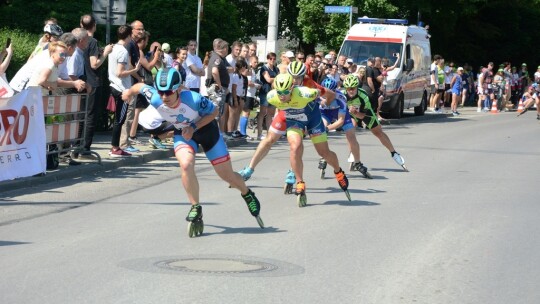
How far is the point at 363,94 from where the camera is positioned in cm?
1691

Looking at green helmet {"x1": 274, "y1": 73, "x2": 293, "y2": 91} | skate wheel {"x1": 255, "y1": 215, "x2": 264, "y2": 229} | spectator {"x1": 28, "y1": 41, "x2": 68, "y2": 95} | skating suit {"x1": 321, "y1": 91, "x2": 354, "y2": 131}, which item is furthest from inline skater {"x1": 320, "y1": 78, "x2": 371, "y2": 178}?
skate wheel {"x1": 255, "y1": 215, "x2": 264, "y2": 229}

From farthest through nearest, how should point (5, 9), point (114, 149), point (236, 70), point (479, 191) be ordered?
point (5, 9) < point (236, 70) < point (114, 149) < point (479, 191)

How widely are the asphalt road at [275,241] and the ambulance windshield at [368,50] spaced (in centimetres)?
1381

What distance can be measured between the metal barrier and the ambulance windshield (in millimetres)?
15987

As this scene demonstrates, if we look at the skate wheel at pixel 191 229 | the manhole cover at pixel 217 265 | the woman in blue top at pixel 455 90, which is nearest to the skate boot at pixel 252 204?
the skate wheel at pixel 191 229

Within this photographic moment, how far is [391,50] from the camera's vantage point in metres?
31.1

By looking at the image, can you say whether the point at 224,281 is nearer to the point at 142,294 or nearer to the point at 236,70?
the point at 142,294

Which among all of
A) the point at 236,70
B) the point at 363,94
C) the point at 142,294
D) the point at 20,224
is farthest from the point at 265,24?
Answer: the point at 142,294

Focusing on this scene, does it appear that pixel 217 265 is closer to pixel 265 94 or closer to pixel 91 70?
pixel 91 70

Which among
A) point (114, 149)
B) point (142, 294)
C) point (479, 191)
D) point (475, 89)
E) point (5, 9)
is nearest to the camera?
point (142, 294)

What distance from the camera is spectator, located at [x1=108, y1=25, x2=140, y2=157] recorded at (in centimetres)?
1688

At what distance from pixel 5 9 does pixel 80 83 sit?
16.8 metres

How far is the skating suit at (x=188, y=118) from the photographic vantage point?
1028 cm

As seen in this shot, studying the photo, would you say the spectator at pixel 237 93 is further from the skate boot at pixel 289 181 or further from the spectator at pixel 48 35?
the skate boot at pixel 289 181
